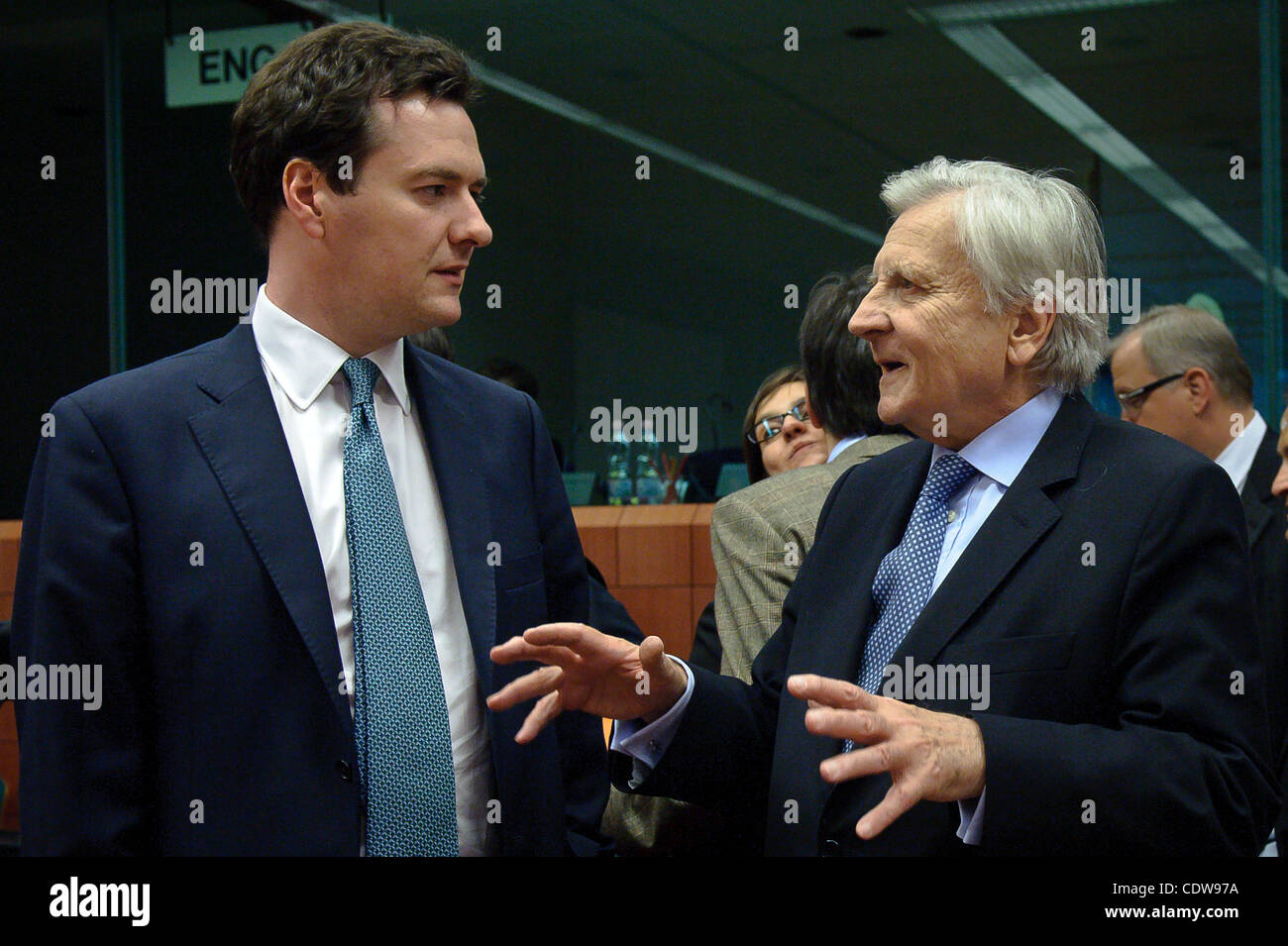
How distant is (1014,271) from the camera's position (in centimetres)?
181

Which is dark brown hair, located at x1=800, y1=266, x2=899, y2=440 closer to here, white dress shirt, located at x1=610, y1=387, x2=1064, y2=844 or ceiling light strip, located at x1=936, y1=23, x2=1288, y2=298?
white dress shirt, located at x1=610, y1=387, x2=1064, y2=844

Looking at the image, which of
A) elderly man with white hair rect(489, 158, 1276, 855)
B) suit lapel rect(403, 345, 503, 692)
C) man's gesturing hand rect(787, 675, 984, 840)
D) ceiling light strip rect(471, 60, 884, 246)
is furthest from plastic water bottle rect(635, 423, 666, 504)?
man's gesturing hand rect(787, 675, 984, 840)

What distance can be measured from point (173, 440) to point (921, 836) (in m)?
1.02

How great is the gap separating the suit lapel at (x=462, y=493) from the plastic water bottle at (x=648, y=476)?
372 centimetres

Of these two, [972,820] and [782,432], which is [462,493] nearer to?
[972,820]

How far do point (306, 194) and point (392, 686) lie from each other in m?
0.67

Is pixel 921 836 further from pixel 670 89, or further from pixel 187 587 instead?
pixel 670 89

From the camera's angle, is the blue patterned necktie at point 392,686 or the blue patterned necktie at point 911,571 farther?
the blue patterned necktie at point 911,571

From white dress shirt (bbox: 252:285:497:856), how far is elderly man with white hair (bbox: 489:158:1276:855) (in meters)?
0.14

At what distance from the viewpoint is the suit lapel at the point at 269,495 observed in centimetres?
162

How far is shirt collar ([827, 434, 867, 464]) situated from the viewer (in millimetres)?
2578

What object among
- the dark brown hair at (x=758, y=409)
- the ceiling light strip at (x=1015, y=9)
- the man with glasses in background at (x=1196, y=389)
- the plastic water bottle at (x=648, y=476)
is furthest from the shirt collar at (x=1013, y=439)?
the ceiling light strip at (x=1015, y=9)

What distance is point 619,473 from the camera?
571 centimetres

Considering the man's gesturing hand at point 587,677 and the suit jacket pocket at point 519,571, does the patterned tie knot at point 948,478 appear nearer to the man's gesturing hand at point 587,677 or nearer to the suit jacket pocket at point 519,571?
the man's gesturing hand at point 587,677
